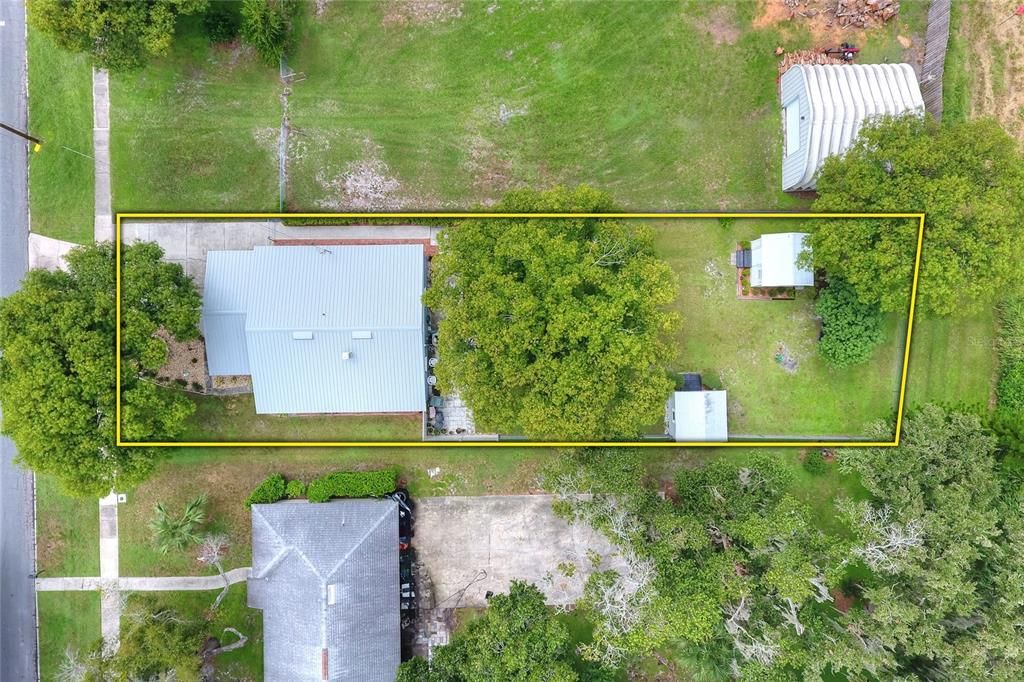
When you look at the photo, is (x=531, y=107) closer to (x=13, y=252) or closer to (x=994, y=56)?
(x=994, y=56)

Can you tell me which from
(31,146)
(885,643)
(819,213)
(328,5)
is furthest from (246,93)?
(885,643)

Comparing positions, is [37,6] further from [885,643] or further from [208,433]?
[885,643]

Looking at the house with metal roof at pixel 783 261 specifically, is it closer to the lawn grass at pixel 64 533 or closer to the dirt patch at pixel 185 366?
the dirt patch at pixel 185 366

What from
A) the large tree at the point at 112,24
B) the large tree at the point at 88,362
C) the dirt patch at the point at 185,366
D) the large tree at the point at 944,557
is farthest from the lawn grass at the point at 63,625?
the large tree at the point at 944,557

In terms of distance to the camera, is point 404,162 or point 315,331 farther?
point 404,162

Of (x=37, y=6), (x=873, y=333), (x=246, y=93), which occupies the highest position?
(x=37, y=6)

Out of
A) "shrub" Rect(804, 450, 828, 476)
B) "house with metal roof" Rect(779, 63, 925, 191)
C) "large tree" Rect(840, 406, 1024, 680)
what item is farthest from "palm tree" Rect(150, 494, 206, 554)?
"house with metal roof" Rect(779, 63, 925, 191)

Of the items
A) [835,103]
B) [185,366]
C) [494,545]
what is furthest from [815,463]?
[185,366]
